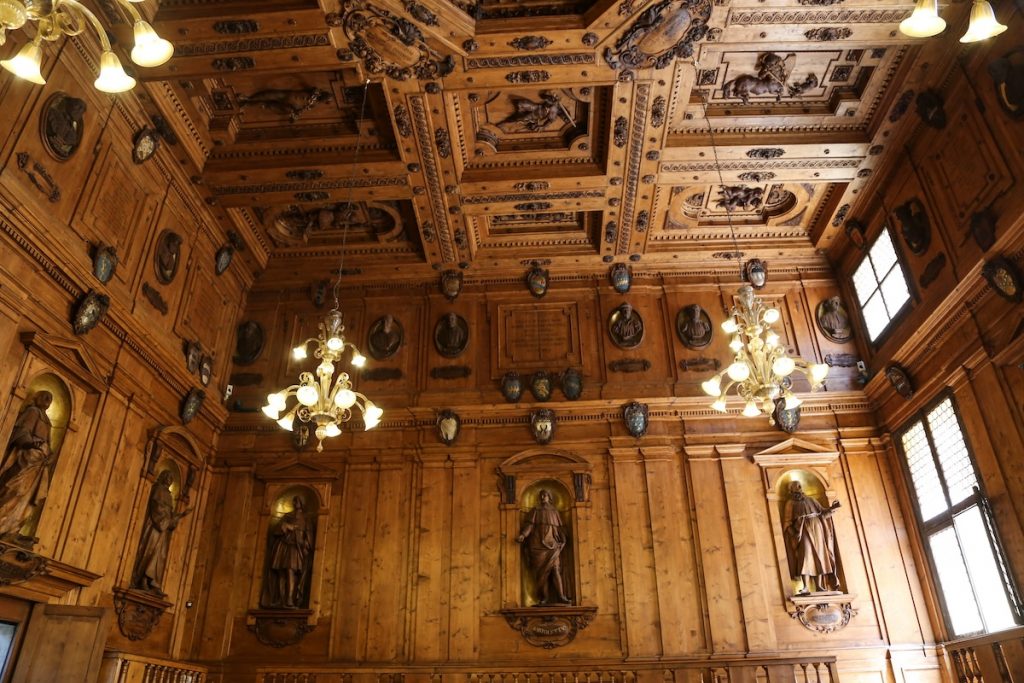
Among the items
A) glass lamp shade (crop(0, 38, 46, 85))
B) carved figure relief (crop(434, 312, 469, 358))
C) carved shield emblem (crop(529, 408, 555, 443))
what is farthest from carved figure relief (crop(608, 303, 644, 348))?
glass lamp shade (crop(0, 38, 46, 85))

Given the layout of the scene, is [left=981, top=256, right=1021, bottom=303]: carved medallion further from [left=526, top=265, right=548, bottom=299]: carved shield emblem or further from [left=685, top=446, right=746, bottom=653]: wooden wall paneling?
[left=526, top=265, right=548, bottom=299]: carved shield emblem

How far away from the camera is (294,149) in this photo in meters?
9.67

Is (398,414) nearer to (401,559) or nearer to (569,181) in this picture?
(401,559)

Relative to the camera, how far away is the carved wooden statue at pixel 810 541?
9453 mm

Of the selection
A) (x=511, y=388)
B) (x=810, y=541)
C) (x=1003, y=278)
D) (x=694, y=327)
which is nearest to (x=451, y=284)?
(x=511, y=388)

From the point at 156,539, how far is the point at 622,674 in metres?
5.82

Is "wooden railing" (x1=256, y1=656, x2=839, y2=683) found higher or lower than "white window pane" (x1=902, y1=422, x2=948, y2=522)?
lower

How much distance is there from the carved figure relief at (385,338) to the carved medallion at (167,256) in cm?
301

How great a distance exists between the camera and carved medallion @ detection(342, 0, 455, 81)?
25.7 feet

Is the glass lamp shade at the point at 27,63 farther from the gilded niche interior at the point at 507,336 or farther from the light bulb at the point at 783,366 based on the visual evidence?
the light bulb at the point at 783,366

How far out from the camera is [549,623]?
9352 mm

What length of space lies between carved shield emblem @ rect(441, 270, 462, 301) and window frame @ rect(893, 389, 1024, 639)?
6.59 metres

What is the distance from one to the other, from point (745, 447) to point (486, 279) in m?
4.68

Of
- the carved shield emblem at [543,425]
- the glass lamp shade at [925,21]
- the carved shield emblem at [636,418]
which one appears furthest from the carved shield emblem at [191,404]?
the glass lamp shade at [925,21]
